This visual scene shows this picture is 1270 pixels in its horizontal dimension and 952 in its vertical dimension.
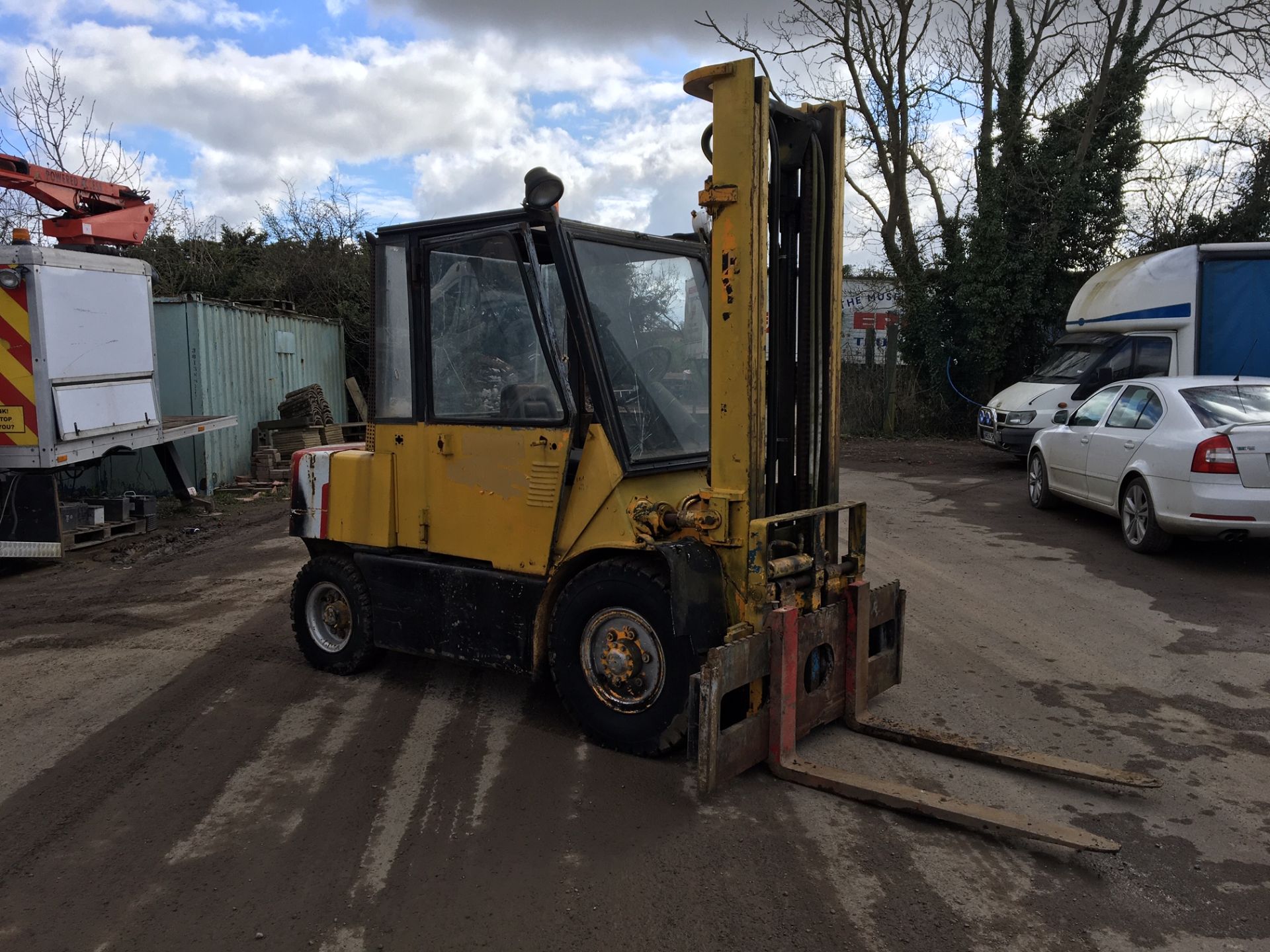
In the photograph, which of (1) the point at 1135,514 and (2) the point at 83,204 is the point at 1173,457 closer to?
(1) the point at 1135,514

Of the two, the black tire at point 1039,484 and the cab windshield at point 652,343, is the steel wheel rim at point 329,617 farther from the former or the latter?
the black tire at point 1039,484

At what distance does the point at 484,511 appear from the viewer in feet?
16.6

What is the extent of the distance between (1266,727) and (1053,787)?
1.53 m

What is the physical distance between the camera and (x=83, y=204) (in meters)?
10.4

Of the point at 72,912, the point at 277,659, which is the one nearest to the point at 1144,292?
the point at 277,659

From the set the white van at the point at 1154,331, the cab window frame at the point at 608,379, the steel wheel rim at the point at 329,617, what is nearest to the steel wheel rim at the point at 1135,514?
the white van at the point at 1154,331

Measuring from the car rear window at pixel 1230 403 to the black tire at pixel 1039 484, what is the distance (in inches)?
94.9

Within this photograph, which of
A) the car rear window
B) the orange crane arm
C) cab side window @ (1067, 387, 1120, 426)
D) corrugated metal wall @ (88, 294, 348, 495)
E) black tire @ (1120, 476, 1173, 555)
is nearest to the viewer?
the car rear window

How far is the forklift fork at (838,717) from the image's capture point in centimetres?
387

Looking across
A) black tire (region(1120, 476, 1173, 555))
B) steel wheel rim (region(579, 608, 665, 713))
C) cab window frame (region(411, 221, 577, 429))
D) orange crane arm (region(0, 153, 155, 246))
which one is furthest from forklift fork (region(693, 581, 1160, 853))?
orange crane arm (region(0, 153, 155, 246))

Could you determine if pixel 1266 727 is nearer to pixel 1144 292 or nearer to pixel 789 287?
pixel 789 287

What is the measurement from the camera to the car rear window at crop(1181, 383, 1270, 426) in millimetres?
8023

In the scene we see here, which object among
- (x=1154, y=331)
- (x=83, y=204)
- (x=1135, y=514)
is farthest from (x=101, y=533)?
(x=1154, y=331)

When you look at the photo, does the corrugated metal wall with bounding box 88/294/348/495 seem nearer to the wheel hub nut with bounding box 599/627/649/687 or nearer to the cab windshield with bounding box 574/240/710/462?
the cab windshield with bounding box 574/240/710/462
